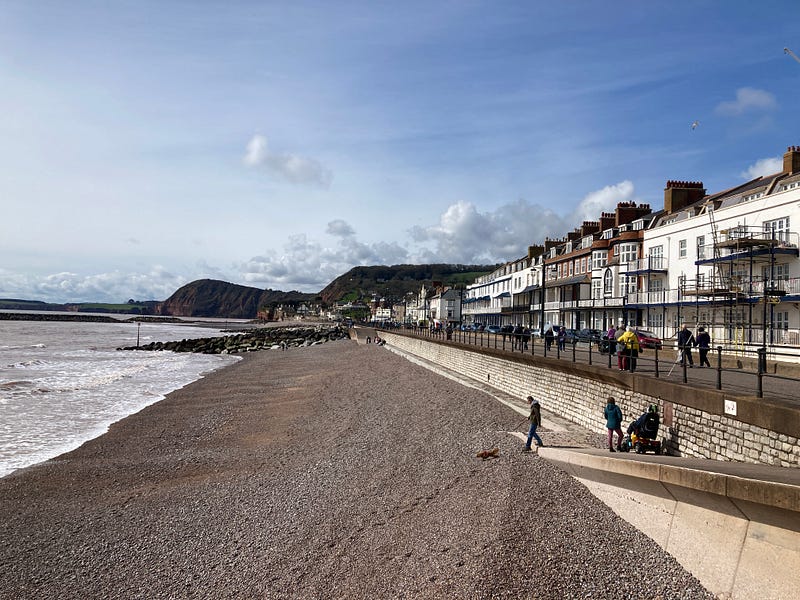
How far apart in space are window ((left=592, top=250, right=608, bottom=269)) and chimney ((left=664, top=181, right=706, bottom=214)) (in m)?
5.89

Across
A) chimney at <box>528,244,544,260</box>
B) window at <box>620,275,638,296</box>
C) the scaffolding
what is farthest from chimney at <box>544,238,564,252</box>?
the scaffolding

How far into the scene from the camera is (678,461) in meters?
8.18

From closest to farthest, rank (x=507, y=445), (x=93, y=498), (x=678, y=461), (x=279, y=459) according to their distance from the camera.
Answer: (x=678, y=461)
(x=93, y=498)
(x=507, y=445)
(x=279, y=459)

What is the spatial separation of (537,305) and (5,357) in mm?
46082

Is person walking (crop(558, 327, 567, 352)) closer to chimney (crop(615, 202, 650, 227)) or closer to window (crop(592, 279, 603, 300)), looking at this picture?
window (crop(592, 279, 603, 300))

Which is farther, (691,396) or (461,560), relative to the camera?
(691,396)

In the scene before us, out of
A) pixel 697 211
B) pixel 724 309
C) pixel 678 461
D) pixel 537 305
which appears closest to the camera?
pixel 678 461

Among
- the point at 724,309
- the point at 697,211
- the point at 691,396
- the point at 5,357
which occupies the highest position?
the point at 697,211

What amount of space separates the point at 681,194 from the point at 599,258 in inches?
299

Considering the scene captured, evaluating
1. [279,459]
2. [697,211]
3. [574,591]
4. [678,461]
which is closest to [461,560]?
[574,591]

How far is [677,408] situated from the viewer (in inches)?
407

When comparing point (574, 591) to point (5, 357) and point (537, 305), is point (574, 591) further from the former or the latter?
point (5, 357)

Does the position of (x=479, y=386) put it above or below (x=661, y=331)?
below

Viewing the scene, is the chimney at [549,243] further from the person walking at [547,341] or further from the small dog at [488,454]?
the small dog at [488,454]
